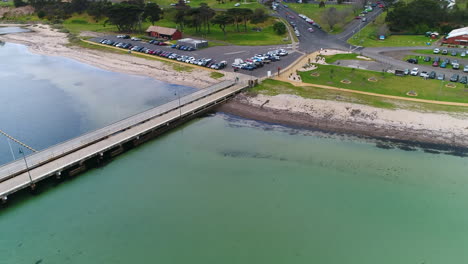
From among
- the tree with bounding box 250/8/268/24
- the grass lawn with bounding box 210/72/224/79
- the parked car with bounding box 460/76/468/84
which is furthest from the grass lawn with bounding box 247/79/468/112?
the tree with bounding box 250/8/268/24

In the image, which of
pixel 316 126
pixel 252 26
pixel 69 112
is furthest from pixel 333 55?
pixel 69 112

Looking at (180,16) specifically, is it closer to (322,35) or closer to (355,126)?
(322,35)

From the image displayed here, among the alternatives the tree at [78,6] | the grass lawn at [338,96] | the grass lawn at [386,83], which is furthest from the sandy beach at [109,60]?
the tree at [78,6]

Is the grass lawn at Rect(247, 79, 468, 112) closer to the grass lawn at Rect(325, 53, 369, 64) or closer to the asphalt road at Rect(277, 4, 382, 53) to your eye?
the grass lawn at Rect(325, 53, 369, 64)

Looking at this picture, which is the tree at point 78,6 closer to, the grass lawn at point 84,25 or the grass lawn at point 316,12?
the grass lawn at point 84,25

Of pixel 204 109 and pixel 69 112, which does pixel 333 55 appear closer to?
pixel 204 109
